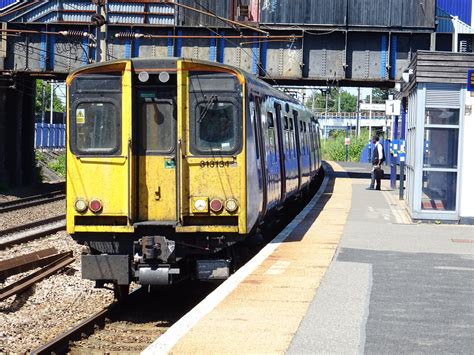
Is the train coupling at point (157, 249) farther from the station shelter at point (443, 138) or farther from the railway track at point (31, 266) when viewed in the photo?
the station shelter at point (443, 138)

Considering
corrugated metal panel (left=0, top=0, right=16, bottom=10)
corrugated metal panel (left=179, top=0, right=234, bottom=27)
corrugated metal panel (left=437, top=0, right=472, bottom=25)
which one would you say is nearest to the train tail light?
corrugated metal panel (left=179, top=0, right=234, bottom=27)

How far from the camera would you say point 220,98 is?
37.5 feet

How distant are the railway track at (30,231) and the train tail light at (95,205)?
6115 mm

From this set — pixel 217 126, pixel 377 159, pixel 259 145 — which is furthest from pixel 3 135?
pixel 217 126

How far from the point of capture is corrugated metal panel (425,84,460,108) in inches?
674

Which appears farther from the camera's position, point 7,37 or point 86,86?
point 7,37

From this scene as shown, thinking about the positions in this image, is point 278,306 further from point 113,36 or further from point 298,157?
point 113,36

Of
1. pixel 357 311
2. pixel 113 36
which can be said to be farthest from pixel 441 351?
pixel 113 36

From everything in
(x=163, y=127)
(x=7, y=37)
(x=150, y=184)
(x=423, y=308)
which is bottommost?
(x=423, y=308)

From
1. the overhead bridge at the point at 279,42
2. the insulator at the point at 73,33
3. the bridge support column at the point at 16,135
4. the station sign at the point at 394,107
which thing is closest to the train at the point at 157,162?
the station sign at the point at 394,107

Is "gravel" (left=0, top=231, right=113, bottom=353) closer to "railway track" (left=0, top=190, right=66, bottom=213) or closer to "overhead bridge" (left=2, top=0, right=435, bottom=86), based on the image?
"railway track" (left=0, top=190, right=66, bottom=213)

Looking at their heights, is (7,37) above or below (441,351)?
above

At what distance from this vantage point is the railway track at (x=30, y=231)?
17875mm

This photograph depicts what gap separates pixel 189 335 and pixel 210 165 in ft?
13.2
